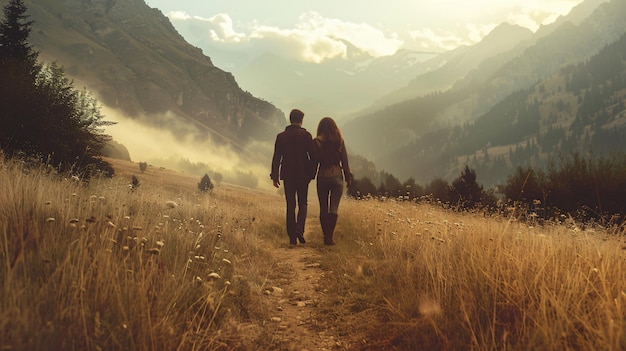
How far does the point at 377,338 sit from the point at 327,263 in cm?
310

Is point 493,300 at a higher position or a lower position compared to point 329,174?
lower

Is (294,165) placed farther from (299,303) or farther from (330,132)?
(299,303)

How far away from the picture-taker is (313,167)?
8680 millimetres

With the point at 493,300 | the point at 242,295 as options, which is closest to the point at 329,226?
the point at 242,295

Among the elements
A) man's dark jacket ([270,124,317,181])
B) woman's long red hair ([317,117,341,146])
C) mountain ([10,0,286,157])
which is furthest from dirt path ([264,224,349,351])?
mountain ([10,0,286,157])

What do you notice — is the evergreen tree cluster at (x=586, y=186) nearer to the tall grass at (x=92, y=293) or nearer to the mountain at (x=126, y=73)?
the tall grass at (x=92, y=293)

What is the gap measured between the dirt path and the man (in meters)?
1.29

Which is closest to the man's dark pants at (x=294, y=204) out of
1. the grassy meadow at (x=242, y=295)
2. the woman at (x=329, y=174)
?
the woman at (x=329, y=174)

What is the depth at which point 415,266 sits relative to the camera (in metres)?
4.34

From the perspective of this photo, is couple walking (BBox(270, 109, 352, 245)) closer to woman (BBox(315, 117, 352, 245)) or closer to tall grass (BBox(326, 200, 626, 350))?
woman (BBox(315, 117, 352, 245))

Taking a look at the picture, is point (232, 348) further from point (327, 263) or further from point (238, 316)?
point (327, 263)

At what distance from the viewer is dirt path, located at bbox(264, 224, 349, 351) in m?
3.37

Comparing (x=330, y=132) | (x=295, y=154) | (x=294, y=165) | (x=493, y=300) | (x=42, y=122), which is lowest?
(x=493, y=300)

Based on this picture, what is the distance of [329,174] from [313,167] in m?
0.46
